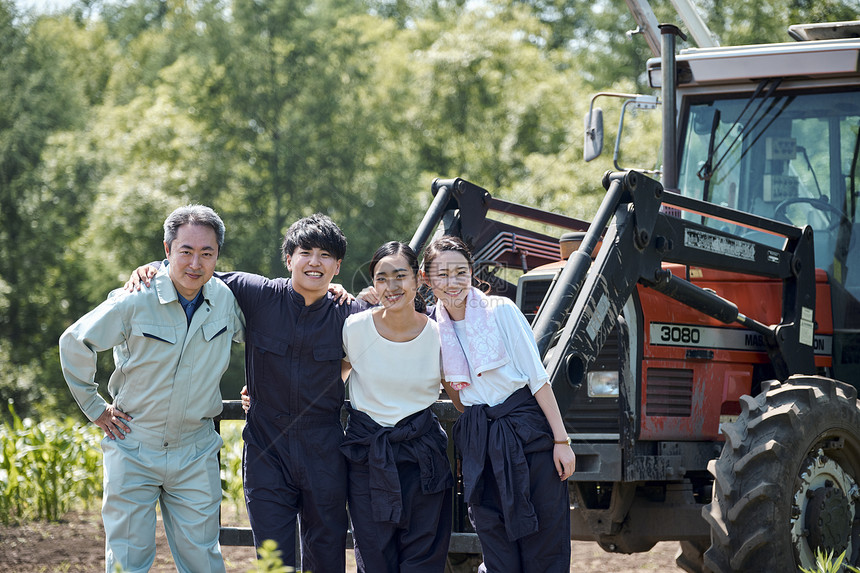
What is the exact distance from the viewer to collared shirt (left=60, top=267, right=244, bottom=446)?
3.90 m

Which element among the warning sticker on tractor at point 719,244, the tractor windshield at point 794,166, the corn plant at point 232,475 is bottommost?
the corn plant at point 232,475

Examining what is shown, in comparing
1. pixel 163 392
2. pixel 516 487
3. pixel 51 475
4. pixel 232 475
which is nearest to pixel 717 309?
pixel 516 487

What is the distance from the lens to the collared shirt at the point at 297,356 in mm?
3973

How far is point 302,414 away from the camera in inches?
156

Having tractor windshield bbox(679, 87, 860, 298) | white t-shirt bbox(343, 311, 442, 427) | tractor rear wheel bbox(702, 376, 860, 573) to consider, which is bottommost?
tractor rear wheel bbox(702, 376, 860, 573)

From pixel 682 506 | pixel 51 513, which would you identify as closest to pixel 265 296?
pixel 682 506

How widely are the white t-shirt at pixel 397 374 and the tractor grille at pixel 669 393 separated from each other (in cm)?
190

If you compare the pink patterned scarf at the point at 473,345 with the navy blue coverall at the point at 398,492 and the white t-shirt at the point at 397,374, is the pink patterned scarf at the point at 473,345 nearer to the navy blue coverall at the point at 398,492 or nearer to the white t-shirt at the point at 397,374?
the white t-shirt at the point at 397,374

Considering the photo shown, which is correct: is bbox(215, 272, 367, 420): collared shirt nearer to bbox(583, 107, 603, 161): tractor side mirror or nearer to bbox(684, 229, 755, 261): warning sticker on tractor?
bbox(684, 229, 755, 261): warning sticker on tractor

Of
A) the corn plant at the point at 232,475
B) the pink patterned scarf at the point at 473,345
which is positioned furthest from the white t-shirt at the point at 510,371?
the corn plant at the point at 232,475

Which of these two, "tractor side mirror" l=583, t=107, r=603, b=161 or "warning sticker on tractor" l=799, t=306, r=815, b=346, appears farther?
"tractor side mirror" l=583, t=107, r=603, b=161

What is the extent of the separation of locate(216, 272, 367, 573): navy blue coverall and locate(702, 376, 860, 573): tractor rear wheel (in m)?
Result: 1.82

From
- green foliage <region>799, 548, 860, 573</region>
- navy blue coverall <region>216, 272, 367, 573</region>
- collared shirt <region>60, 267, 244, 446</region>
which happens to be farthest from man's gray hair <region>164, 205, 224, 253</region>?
green foliage <region>799, 548, 860, 573</region>

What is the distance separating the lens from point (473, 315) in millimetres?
3900
